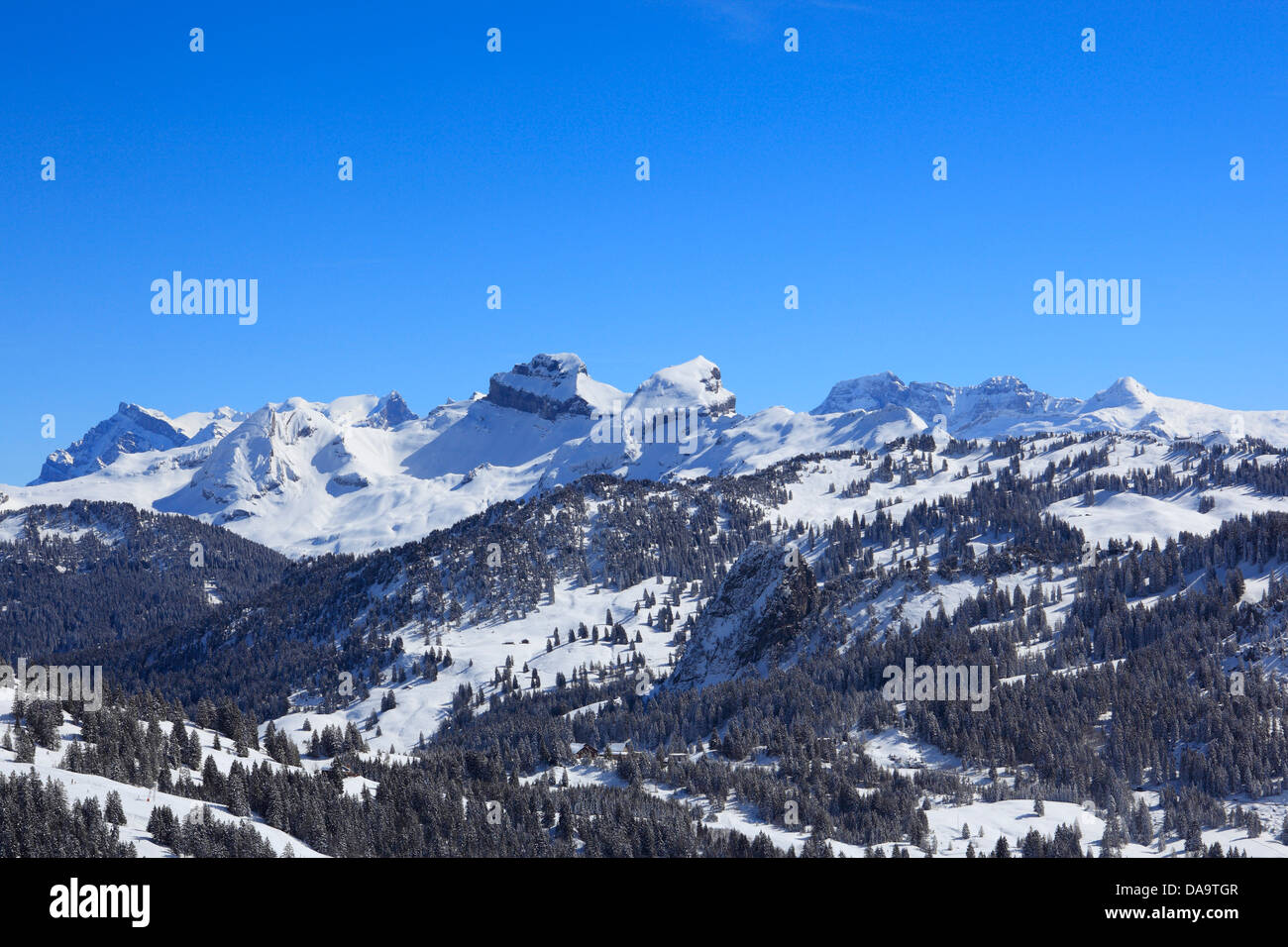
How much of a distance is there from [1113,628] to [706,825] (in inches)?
4119

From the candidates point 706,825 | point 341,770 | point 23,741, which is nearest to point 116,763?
point 23,741

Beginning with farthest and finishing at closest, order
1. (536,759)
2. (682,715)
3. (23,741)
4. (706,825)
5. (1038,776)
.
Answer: (682,715) < (536,759) < (1038,776) < (706,825) < (23,741)

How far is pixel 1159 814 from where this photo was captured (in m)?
125

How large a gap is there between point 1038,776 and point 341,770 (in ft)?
296

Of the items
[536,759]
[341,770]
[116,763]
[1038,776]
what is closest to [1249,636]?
[1038,776]
